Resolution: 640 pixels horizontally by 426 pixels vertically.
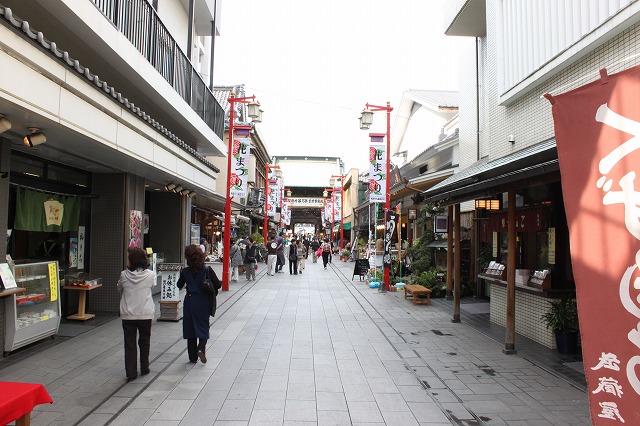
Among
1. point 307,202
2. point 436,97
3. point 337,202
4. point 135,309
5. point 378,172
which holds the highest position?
point 436,97

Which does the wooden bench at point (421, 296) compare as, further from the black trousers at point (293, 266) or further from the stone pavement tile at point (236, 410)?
the black trousers at point (293, 266)

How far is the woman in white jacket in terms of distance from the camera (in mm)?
6195

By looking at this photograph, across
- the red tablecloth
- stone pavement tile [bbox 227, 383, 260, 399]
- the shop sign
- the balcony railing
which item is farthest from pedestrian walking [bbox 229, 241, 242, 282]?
the red tablecloth

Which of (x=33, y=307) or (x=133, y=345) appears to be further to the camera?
(x=33, y=307)

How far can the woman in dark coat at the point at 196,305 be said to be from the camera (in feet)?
22.6

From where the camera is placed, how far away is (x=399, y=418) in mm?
5066

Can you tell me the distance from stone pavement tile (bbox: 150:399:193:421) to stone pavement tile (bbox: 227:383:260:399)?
55cm

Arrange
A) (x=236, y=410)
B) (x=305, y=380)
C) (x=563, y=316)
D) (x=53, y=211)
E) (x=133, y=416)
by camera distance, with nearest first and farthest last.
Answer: (x=133, y=416) → (x=236, y=410) → (x=305, y=380) → (x=563, y=316) → (x=53, y=211)

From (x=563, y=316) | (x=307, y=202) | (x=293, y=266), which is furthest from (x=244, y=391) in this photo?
(x=307, y=202)

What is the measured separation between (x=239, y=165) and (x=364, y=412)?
44.7 ft

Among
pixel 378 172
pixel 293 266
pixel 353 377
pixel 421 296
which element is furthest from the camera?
pixel 293 266

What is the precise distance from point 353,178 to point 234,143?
28427 mm

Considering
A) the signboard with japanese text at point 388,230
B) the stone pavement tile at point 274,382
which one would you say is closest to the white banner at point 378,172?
the signboard with japanese text at point 388,230

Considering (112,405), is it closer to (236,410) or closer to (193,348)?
(236,410)
